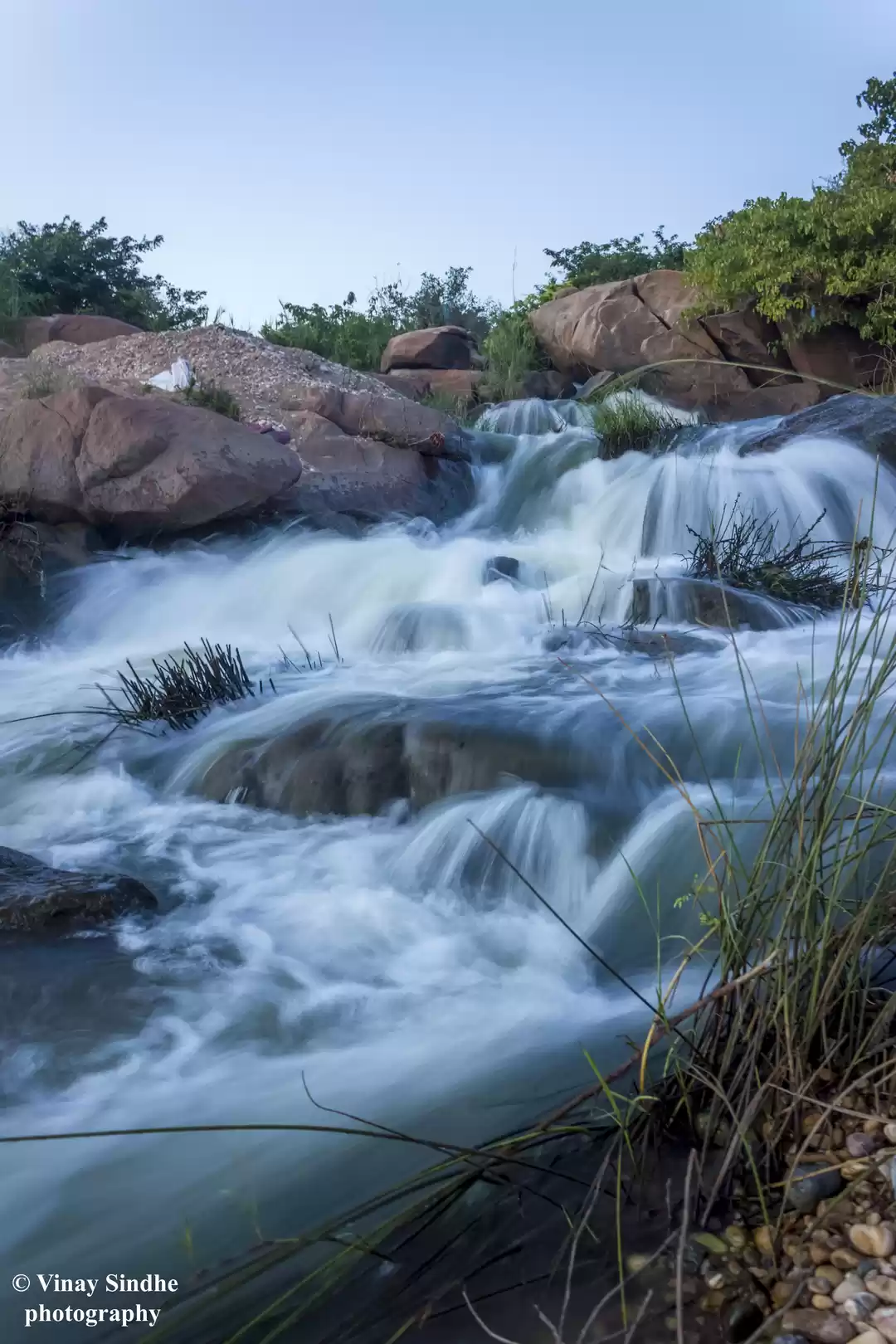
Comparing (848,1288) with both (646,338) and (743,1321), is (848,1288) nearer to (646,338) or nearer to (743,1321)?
(743,1321)

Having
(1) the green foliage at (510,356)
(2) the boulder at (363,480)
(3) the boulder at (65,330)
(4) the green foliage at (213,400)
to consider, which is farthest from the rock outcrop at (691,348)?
(3) the boulder at (65,330)

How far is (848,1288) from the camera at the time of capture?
1.48 meters

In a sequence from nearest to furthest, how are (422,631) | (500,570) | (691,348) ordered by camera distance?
1. (422,631)
2. (500,570)
3. (691,348)

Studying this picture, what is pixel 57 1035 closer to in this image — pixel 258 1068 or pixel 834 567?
pixel 258 1068

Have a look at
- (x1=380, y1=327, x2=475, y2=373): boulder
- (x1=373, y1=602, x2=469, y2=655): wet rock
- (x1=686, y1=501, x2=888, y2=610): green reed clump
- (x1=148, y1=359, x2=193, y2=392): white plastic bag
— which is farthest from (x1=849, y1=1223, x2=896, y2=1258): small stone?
(x1=380, y1=327, x2=475, y2=373): boulder

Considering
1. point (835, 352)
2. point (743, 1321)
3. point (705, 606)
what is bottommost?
point (743, 1321)

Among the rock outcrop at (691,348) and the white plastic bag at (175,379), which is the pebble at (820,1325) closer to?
the white plastic bag at (175,379)

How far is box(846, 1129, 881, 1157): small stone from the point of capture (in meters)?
1.72

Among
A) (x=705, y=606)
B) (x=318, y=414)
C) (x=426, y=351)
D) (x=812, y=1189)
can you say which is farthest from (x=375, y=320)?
(x=812, y=1189)

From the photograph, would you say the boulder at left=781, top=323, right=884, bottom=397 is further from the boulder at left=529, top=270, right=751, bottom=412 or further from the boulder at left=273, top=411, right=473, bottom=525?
the boulder at left=273, top=411, right=473, bottom=525

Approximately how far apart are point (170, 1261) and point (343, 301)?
15850 millimetres

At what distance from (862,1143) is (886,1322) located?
35cm

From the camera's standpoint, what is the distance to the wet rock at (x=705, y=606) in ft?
20.0

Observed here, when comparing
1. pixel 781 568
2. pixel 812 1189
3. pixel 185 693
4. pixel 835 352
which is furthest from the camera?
pixel 835 352
